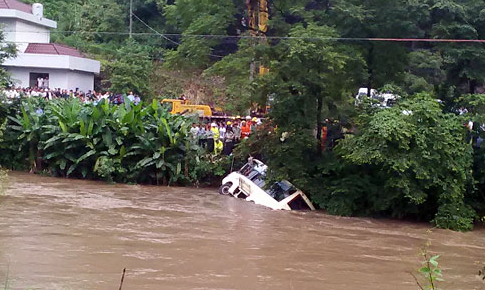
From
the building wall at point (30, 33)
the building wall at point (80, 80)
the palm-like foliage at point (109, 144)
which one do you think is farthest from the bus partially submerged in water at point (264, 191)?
the building wall at point (30, 33)

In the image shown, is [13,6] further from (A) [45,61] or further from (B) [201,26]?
(B) [201,26]

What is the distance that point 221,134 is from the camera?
25.9m

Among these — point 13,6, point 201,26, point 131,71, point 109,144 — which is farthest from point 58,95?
point 201,26

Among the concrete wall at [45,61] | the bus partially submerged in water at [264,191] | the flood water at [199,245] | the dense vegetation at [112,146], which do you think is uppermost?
the concrete wall at [45,61]

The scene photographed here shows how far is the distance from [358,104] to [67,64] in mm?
24427

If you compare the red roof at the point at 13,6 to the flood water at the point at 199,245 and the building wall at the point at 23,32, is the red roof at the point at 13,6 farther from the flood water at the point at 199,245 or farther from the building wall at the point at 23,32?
the flood water at the point at 199,245

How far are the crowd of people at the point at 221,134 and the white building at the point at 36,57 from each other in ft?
56.3

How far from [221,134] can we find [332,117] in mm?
6032

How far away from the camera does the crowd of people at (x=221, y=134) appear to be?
24719mm

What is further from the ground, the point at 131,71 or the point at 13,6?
the point at 13,6

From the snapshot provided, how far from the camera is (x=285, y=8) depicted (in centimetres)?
2284

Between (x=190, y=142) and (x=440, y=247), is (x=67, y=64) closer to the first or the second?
(x=190, y=142)

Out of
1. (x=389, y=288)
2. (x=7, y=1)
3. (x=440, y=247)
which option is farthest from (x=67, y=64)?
(x=389, y=288)

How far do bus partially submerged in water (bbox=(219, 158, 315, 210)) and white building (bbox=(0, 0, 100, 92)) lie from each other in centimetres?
2256
